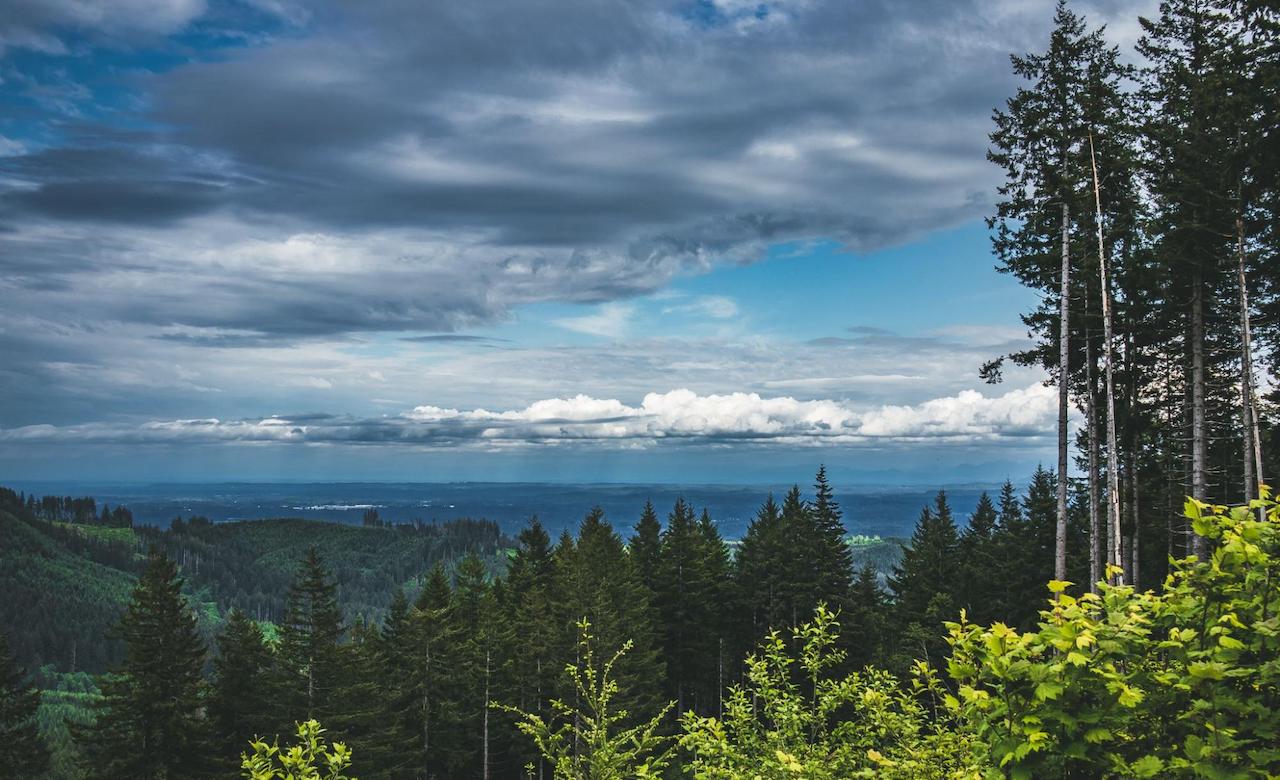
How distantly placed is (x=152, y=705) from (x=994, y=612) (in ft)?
140

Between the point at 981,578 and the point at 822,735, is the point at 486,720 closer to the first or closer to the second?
the point at 981,578

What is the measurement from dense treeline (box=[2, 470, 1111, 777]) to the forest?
0.60 feet

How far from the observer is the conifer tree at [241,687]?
34.0 m

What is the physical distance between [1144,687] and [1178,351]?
93.8ft

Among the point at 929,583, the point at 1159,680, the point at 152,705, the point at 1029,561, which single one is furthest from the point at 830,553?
the point at 1159,680

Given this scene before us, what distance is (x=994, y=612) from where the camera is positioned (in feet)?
149

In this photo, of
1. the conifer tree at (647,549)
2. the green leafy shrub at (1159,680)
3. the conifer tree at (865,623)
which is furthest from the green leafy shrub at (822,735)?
the conifer tree at (647,549)

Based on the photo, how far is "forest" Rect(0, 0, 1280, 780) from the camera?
159 inches

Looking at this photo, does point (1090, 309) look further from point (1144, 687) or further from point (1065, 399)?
point (1144, 687)

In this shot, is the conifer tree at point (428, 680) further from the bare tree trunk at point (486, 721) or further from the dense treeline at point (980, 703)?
the dense treeline at point (980, 703)

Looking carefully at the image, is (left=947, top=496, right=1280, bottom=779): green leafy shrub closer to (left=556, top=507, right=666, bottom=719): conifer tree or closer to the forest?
the forest

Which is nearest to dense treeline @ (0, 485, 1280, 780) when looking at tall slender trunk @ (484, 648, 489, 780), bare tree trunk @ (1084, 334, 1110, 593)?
tall slender trunk @ (484, 648, 489, 780)

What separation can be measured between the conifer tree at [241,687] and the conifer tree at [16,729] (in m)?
10.5

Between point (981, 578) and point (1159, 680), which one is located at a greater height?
point (1159, 680)
